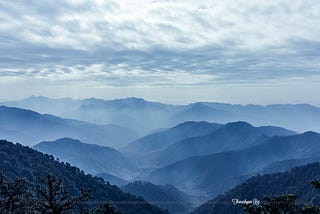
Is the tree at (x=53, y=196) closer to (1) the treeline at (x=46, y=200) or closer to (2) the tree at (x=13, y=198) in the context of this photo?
(1) the treeline at (x=46, y=200)

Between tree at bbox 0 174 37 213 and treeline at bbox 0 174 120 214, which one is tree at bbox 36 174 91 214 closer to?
treeline at bbox 0 174 120 214

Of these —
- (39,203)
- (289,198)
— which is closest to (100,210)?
(39,203)

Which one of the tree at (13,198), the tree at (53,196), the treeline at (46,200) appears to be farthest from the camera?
the tree at (13,198)

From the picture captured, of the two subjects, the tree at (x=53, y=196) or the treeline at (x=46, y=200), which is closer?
the tree at (x=53, y=196)

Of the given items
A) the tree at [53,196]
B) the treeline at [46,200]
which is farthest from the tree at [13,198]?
the tree at [53,196]

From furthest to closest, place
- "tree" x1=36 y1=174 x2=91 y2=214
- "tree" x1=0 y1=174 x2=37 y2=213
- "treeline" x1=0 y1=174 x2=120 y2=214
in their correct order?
"tree" x1=0 y1=174 x2=37 y2=213 → "treeline" x1=0 y1=174 x2=120 y2=214 → "tree" x1=36 y1=174 x2=91 y2=214

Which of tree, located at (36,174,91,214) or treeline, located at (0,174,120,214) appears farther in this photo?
treeline, located at (0,174,120,214)

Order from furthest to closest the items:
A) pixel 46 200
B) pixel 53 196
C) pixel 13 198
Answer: pixel 13 198 < pixel 46 200 < pixel 53 196

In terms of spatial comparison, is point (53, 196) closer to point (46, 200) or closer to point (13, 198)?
point (46, 200)

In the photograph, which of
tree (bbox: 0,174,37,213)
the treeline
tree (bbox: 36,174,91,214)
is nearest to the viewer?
tree (bbox: 36,174,91,214)

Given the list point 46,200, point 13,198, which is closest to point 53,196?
point 46,200

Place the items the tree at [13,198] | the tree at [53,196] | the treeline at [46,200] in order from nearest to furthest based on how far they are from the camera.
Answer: the tree at [53,196] < the treeline at [46,200] < the tree at [13,198]

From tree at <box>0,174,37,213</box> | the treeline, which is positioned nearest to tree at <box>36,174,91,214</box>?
the treeline

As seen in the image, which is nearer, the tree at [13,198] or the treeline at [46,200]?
the treeline at [46,200]
